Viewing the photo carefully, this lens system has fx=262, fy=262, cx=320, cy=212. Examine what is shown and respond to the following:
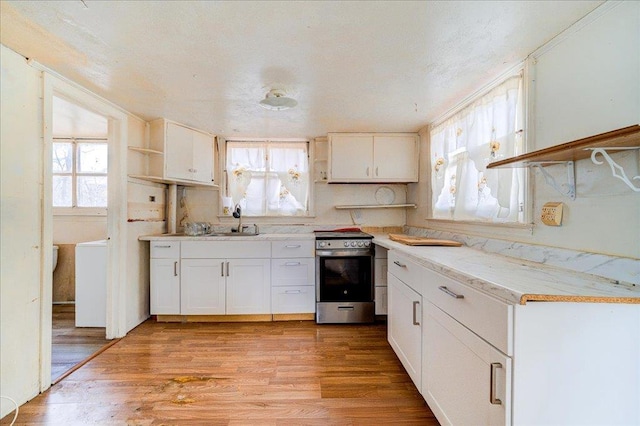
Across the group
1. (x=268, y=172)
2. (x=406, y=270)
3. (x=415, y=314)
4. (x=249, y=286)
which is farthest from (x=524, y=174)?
(x=268, y=172)

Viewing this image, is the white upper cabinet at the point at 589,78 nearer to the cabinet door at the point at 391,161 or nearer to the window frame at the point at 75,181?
the cabinet door at the point at 391,161

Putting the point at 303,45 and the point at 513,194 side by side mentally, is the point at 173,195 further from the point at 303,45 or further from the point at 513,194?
the point at 513,194

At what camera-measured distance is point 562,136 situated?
4.35 feet

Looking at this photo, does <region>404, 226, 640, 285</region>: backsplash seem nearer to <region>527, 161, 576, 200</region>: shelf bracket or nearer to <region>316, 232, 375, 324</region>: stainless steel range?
<region>527, 161, 576, 200</region>: shelf bracket

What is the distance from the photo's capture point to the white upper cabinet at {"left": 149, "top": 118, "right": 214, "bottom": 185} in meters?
2.73

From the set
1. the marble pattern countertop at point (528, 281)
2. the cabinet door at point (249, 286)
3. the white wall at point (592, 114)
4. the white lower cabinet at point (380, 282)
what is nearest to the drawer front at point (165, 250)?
the cabinet door at point (249, 286)

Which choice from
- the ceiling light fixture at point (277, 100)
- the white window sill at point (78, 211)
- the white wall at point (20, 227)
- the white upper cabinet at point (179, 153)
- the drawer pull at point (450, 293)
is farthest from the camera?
the white window sill at point (78, 211)

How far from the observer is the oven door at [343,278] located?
280 cm

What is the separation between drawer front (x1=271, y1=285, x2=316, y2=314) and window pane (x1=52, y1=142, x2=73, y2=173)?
3.18 m

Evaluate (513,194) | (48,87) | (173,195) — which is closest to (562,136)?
(513,194)

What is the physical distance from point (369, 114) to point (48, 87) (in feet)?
7.92

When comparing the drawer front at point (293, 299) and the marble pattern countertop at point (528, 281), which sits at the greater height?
the marble pattern countertop at point (528, 281)

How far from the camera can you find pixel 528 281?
104cm

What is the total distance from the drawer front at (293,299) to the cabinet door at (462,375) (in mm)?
1474
